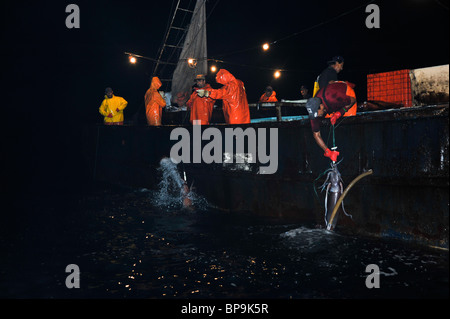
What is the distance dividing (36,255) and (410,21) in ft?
34.2

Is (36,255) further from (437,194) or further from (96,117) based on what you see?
(96,117)

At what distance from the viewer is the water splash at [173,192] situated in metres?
8.05

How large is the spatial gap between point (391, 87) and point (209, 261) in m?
8.79

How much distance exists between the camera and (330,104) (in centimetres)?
561

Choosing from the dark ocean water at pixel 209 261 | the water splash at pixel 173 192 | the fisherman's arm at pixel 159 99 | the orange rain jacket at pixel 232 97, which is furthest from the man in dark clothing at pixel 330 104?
the fisherman's arm at pixel 159 99

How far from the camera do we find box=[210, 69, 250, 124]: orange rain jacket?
26.0ft

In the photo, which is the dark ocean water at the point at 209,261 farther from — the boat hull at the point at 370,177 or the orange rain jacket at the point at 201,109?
the orange rain jacket at the point at 201,109

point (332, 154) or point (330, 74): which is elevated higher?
point (330, 74)

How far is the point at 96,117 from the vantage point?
1955 centimetres

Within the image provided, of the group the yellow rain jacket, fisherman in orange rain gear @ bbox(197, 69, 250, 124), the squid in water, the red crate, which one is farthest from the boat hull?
the yellow rain jacket

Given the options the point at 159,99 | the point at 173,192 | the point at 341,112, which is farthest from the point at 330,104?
the point at 159,99

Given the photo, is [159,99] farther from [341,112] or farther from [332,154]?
[332,154]

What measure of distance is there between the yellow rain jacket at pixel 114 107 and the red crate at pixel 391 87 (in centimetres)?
757
